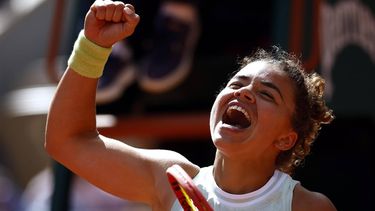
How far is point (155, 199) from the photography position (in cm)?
278

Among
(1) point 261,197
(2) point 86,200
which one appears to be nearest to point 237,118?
(1) point 261,197

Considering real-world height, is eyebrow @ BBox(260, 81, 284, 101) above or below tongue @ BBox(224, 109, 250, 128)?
above

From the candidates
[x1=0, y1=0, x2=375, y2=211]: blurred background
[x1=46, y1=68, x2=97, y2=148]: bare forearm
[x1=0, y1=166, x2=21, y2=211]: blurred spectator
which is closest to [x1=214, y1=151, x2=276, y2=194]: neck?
[x1=46, y1=68, x2=97, y2=148]: bare forearm

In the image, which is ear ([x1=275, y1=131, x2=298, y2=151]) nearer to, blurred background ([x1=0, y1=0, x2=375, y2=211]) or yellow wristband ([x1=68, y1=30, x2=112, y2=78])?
yellow wristband ([x1=68, y1=30, x2=112, y2=78])

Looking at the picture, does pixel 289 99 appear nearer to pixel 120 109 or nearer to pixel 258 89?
pixel 258 89

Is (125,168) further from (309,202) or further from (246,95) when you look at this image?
(309,202)

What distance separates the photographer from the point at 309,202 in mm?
2635

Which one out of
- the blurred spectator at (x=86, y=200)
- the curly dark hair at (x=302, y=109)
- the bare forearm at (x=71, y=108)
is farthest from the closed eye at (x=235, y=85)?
the blurred spectator at (x=86, y=200)

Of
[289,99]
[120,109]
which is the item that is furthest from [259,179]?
[120,109]

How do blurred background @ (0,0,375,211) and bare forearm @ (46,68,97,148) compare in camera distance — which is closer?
bare forearm @ (46,68,97,148)

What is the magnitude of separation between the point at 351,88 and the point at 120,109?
109 cm

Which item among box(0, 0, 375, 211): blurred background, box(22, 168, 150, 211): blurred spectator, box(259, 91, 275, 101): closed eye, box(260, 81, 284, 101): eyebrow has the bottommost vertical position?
box(22, 168, 150, 211): blurred spectator

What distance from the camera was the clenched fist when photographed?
2684 mm

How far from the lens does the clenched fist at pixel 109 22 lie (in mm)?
2684
